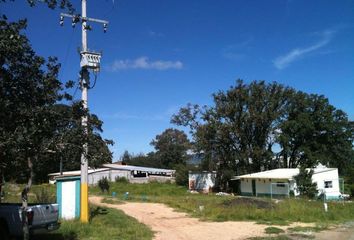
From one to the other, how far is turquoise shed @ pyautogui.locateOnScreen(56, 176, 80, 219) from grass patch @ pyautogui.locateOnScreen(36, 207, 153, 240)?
102cm

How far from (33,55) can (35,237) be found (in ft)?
24.3

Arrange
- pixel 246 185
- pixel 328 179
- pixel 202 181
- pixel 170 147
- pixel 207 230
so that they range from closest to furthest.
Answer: pixel 207 230 < pixel 328 179 < pixel 246 185 < pixel 202 181 < pixel 170 147

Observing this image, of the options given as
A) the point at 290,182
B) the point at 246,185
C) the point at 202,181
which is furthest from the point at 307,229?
the point at 202,181

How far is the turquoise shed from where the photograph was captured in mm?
20984

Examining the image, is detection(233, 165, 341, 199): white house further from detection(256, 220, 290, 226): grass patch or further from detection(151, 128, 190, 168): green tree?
detection(151, 128, 190, 168): green tree

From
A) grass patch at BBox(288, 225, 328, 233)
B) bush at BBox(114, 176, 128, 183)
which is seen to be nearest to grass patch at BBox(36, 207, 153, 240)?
grass patch at BBox(288, 225, 328, 233)

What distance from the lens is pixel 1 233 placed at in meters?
13.4

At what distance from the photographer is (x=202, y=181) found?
215 ft

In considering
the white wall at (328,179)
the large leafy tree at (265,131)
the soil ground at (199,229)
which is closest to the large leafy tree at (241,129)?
the large leafy tree at (265,131)

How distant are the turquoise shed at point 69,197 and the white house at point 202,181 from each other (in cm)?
4411

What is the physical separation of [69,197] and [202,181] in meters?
45.6

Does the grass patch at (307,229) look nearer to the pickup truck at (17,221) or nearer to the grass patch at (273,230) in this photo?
the grass patch at (273,230)

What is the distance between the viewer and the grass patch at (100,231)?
15844 mm

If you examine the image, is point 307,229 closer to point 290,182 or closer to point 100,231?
point 100,231
